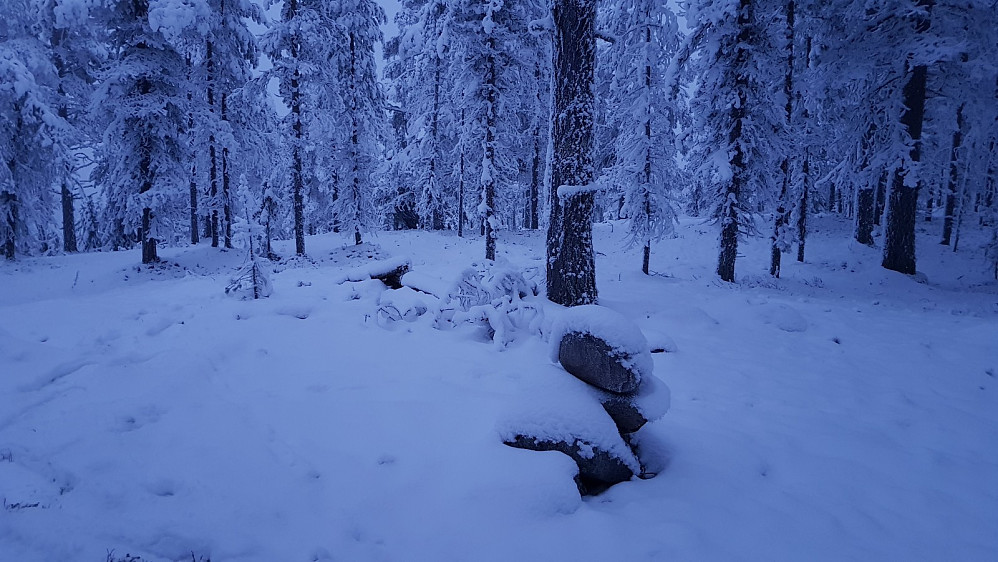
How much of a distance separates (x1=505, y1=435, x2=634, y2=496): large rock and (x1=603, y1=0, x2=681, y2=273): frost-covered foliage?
38.9 feet

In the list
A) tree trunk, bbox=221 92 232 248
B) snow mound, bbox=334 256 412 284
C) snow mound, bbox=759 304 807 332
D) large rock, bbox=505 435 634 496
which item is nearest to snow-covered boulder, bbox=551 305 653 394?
large rock, bbox=505 435 634 496

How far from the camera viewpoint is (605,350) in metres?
3.97

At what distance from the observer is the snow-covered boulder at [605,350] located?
3.92 meters

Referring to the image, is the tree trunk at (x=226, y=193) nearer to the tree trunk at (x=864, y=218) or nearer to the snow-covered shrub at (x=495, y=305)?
the snow-covered shrub at (x=495, y=305)

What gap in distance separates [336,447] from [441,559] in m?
1.44

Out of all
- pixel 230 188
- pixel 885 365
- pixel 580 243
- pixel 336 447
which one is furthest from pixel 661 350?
pixel 230 188

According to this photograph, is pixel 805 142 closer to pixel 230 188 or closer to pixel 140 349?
pixel 140 349

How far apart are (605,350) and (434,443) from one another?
5.65ft

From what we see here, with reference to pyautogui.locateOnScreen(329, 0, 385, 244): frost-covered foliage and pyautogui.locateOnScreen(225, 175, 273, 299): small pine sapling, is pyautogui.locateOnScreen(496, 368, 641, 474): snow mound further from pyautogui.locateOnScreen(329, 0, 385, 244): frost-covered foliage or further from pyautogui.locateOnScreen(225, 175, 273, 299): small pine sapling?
pyautogui.locateOnScreen(329, 0, 385, 244): frost-covered foliage

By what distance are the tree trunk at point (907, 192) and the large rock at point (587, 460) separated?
15.1 meters

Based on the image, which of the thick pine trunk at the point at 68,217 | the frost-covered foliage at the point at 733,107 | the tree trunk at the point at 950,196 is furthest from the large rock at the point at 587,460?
the thick pine trunk at the point at 68,217

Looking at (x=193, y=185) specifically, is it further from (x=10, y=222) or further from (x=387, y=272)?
(x=387, y=272)

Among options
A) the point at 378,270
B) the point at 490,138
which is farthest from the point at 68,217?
the point at 378,270

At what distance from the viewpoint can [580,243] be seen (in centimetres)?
769
